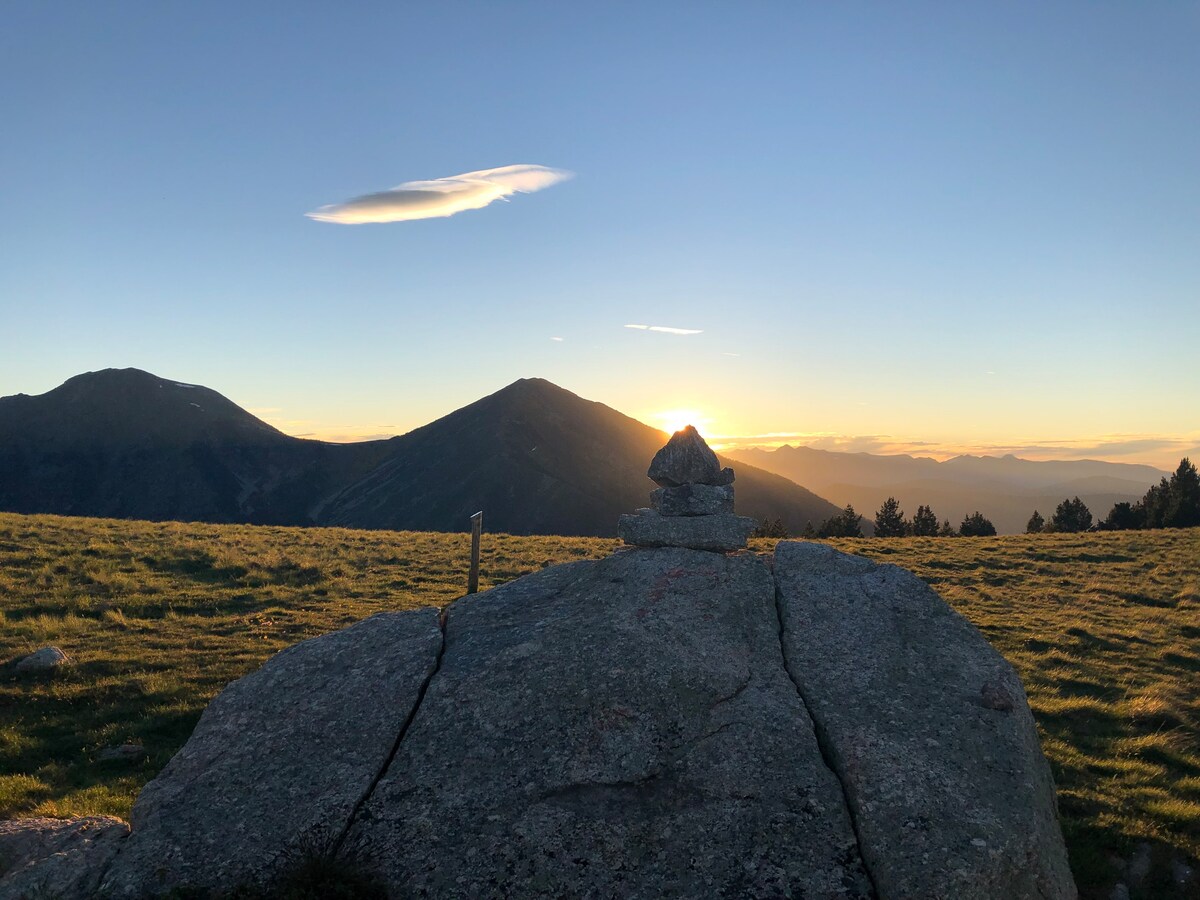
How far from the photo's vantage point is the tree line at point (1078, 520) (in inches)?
2114

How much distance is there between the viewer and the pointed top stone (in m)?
13.2

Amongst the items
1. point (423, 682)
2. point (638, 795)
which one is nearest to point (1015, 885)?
point (638, 795)

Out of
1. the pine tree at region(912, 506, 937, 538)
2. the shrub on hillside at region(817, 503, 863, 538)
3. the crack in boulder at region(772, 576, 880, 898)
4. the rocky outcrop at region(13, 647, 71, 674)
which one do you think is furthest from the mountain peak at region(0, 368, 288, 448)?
the crack in boulder at region(772, 576, 880, 898)

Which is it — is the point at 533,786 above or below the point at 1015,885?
above

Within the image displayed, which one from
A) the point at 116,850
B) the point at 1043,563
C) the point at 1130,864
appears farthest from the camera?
the point at 1043,563

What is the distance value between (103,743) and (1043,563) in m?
33.1

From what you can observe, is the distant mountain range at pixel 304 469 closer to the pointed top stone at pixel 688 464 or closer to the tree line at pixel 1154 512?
the tree line at pixel 1154 512

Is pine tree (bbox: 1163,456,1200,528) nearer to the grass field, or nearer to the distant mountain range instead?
the grass field

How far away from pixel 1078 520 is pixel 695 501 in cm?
6110

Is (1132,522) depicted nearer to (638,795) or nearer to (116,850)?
(638,795)

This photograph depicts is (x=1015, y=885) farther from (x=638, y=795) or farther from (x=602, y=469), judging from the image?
(x=602, y=469)

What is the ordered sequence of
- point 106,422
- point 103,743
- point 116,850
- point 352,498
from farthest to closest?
point 106,422
point 352,498
point 103,743
point 116,850

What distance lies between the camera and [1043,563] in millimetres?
31469

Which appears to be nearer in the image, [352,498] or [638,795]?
[638,795]
